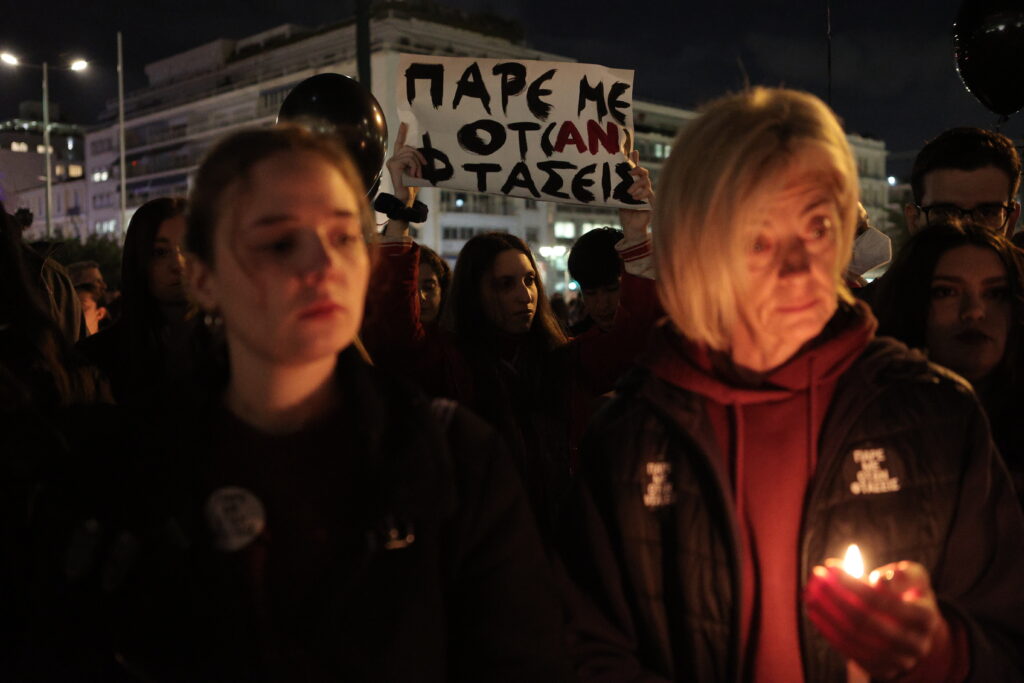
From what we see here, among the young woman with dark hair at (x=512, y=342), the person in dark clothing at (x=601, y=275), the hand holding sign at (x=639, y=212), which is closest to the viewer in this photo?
the young woman with dark hair at (x=512, y=342)

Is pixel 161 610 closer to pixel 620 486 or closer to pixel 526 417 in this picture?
pixel 620 486

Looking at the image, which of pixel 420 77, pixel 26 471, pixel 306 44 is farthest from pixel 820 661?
pixel 306 44

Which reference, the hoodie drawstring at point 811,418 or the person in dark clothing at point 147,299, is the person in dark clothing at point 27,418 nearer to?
the person in dark clothing at point 147,299

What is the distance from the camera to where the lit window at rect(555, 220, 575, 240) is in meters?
70.4

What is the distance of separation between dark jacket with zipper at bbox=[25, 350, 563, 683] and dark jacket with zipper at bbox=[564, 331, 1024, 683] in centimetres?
19

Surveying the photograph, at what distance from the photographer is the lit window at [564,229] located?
231ft

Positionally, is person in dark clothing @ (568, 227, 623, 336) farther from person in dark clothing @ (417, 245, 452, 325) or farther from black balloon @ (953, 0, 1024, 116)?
black balloon @ (953, 0, 1024, 116)

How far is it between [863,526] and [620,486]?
0.50 m

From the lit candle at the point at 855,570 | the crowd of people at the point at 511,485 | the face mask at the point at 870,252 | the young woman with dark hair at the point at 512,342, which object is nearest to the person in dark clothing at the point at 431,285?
the young woman with dark hair at the point at 512,342

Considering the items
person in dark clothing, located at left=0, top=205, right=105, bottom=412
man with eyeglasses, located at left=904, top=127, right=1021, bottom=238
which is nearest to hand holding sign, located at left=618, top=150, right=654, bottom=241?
man with eyeglasses, located at left=904, top=127, right=1021, bottom=238

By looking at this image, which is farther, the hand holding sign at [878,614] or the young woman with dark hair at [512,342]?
the young woman with dark hair at [512,342]

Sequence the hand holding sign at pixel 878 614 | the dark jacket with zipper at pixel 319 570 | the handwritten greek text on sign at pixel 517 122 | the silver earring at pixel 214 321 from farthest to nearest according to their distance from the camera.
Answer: the handwritten greek text on sign at pixel 517 122, the silver earring at pixel 214 321, the dark jacket with zipper at pixel 319 570, the hand holding sign at pixel 878 614

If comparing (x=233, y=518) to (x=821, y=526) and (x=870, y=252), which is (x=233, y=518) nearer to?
(x=821, y=526)

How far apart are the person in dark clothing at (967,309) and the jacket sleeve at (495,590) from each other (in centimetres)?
150
